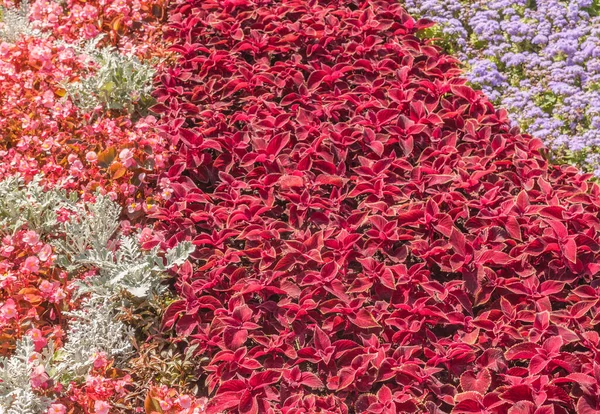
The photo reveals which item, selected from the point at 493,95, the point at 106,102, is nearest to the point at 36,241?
the point at 106,102

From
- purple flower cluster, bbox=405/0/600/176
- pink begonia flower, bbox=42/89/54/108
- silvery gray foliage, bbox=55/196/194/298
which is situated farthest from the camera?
purple flower cluster, bbox=405/0/600/176

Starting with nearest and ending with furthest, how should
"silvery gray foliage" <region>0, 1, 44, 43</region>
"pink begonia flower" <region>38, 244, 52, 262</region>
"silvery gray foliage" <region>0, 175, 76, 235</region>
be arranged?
"pink begonia flower" <region>38, 244, 52, 262</region> → "silvery gray foliage" <region>0, 175, 76, 235</region> → "silvery gray foliage" <region>0, 1, 44, 43</region>

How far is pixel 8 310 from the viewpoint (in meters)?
2.43

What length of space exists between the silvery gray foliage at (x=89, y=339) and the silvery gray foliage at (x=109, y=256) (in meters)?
0.06

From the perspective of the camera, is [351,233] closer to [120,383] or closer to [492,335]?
[492,335]

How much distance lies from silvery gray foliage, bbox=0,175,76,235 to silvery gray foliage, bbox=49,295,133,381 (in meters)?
0.46

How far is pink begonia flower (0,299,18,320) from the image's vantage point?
7.96 feet

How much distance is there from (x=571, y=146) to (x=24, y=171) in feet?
8.21

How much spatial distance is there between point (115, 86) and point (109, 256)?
1.05 metres

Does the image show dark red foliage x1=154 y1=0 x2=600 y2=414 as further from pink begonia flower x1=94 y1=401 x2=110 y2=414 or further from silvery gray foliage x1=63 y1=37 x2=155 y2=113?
pink begonia flower x1=94 y1=401 x2=110 y2=414

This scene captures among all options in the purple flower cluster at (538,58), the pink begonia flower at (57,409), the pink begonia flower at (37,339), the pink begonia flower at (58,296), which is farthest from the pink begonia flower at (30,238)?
the purple flower cluster at (538,58)

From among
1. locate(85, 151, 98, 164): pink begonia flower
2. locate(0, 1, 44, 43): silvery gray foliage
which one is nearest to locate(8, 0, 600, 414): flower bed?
locate(85, 151, 98, 164): pink begonia flower

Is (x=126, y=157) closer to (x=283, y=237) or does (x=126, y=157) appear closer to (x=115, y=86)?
(x=115, y=86)

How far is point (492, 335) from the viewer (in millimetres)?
2352
